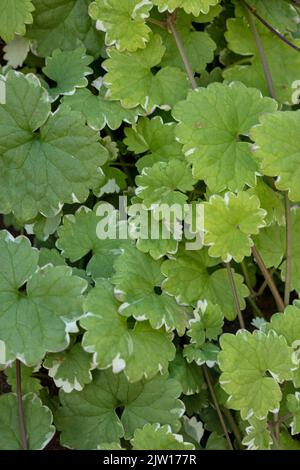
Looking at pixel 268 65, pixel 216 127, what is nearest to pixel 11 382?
pixel 216 127

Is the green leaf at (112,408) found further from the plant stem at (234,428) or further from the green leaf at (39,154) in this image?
the green leaf at (39,154)

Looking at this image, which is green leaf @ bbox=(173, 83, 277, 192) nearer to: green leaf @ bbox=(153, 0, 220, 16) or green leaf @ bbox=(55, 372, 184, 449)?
green leaf @ bbox=(153, 0, 220, 16)

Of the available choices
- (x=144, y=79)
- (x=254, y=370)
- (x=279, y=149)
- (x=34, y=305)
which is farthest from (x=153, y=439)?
(x=144, y=79)

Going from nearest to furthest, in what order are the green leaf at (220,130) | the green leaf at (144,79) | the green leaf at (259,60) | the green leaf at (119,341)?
the green leaf at (119,341) < the green leaf at (220,130) < the green leaf at (144,79) < the green leaf at (259,60)

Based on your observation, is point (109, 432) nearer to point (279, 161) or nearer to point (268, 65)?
point (279, 161)

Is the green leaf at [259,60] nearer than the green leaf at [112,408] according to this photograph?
No

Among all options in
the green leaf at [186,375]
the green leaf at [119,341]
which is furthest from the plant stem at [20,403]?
the green leaf at [186,375]
